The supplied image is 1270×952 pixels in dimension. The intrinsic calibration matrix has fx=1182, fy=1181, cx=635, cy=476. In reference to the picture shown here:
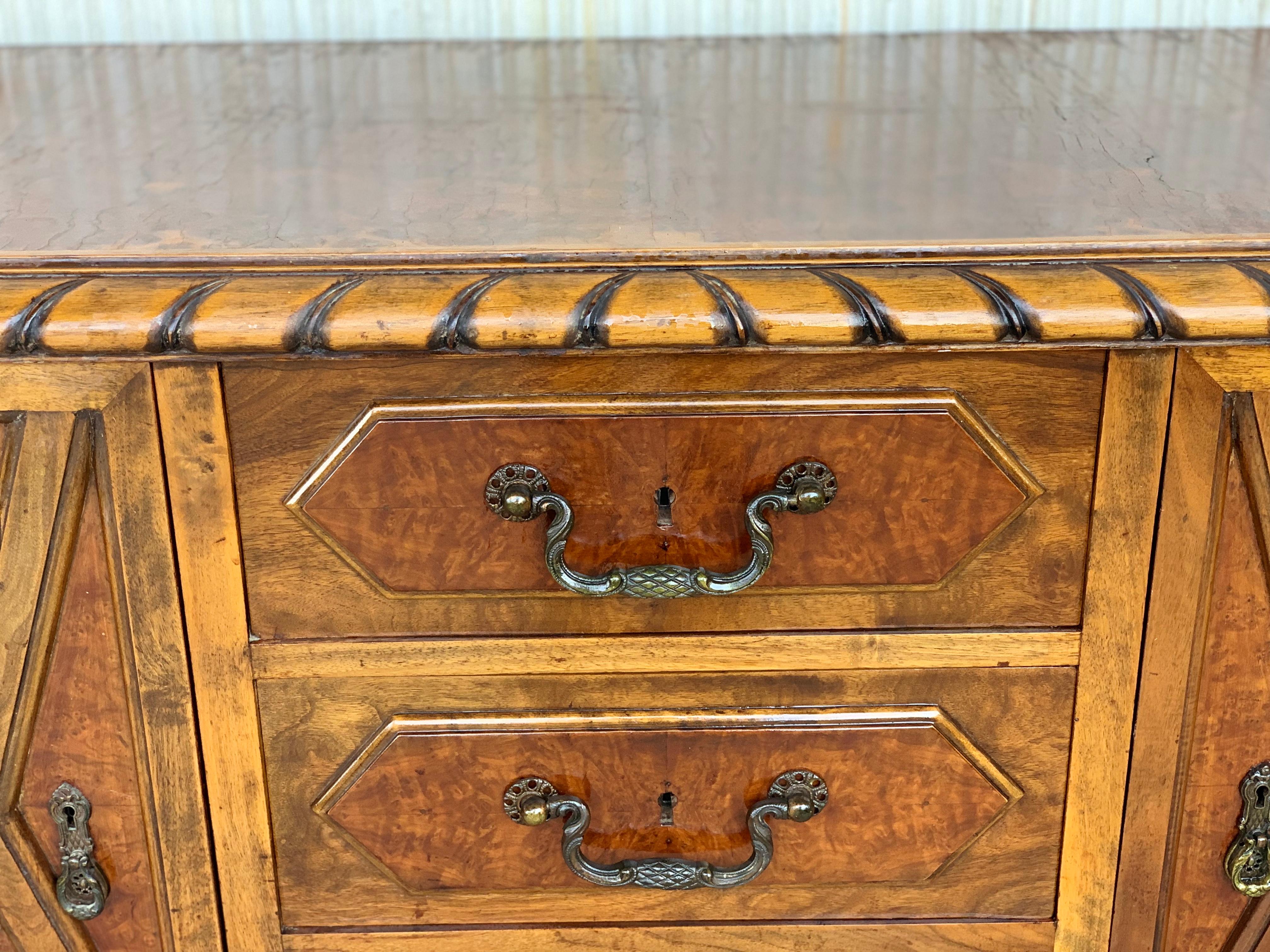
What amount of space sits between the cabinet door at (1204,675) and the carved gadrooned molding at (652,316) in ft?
0.15

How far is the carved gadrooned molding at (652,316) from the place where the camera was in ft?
1.73

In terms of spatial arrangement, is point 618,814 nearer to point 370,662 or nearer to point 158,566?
point 370,662

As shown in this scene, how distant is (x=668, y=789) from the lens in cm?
66

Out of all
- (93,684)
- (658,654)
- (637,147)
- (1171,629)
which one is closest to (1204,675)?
(1171,629)

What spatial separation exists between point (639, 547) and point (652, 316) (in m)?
0.13

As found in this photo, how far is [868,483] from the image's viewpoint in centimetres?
59

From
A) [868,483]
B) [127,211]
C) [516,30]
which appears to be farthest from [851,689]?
[516,30]

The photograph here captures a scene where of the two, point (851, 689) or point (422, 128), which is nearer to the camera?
point (851, 689)

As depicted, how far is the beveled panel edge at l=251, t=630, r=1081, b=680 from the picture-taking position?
62 cm

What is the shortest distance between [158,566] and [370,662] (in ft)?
0.38

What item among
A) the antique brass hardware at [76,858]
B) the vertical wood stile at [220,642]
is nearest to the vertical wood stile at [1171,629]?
the vertical wood stile at [220,642]

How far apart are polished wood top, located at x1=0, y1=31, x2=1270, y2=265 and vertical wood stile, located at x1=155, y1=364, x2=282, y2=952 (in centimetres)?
8

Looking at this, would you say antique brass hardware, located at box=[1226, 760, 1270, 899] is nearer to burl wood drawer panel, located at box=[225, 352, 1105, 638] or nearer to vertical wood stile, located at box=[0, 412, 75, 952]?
burl wood drawer panel, located at box=[225, 352, 1105, 638]

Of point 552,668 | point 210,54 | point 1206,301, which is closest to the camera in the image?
point 1206,301
